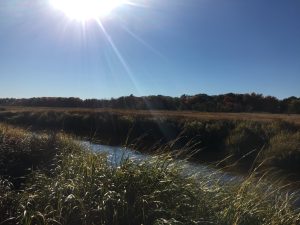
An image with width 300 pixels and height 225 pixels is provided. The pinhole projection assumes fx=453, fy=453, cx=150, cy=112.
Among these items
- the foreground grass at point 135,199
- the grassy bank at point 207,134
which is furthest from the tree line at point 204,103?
the foreground grass at point 135,199

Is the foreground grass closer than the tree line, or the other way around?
the foreground grass

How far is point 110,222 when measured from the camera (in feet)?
21.3

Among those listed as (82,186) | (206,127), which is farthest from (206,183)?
(206,127)

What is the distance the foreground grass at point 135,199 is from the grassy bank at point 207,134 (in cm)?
864

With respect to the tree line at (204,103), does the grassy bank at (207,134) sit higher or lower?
lower

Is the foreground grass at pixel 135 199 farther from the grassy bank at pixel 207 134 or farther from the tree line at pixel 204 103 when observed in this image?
the tree line at pixel 204 103

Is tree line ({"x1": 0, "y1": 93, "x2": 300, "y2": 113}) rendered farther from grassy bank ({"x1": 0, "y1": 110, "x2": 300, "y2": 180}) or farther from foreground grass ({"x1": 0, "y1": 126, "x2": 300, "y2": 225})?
foreground grass ({"x1": 0, "y1": 126, "x2": 300, "y2": 225})

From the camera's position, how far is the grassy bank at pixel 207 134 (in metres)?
21.6

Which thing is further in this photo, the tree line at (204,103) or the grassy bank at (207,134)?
the tree line at (204,103)

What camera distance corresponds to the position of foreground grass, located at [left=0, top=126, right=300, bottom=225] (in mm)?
6547

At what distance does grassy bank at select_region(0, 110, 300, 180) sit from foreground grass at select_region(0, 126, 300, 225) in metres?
8.64

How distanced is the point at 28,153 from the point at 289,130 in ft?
61.5

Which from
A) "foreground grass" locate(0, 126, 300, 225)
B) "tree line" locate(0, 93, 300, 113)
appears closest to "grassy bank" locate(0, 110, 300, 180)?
"foreground grass" locate(0, 126, 300, 225)

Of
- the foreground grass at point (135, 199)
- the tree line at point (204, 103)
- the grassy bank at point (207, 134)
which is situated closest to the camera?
the foreground grass at point (135, 199)
